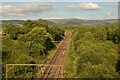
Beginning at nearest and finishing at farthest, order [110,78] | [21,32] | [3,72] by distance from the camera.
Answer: [110,78], [3,72], [21,32]

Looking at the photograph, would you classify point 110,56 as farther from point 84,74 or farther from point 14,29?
point 14,29

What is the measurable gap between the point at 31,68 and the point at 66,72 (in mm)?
6723

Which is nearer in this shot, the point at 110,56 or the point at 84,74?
the point at 84,74

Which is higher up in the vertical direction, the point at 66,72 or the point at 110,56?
the point at 110,56

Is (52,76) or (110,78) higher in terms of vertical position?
(110,78)

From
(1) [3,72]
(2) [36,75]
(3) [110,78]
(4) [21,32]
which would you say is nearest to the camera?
(3) [110,78]

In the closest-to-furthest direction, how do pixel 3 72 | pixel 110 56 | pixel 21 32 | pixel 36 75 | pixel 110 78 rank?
pixel 110 78, pixel 3 72, pixel 110 56, pixel 36 75, pixel 21 32

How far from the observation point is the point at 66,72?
122ft

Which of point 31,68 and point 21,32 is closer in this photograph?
point 31,68

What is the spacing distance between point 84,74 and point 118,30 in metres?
44.6

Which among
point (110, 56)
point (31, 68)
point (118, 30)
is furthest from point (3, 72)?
point (118, 30)

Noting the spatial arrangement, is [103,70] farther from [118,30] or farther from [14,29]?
[14,29]

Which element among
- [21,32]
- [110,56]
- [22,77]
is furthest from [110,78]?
[21,32]

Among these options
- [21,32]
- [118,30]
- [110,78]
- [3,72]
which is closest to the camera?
[110,78]
